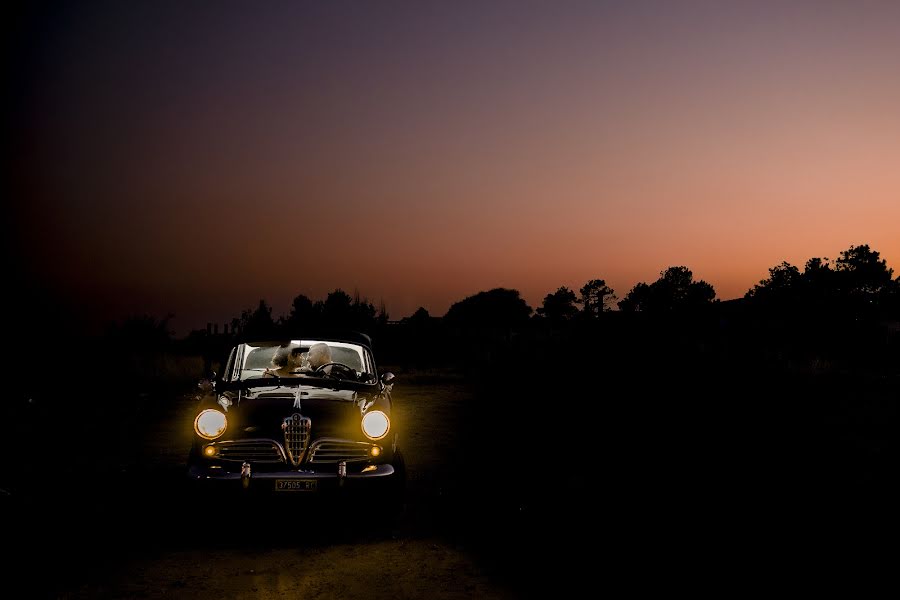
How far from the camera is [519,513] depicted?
6855mm

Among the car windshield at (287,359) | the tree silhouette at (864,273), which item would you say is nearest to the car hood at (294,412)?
the car windshield at (287,359)

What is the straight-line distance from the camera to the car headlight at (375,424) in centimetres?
577

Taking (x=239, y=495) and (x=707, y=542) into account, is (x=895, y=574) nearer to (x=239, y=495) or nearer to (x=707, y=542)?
(x=707, y=542)

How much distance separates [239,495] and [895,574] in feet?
16.5

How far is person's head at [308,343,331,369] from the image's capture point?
7180mm

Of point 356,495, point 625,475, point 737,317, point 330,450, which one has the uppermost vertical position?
point 737,317

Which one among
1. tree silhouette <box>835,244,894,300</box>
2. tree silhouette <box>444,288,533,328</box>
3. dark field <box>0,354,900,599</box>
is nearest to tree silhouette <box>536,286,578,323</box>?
tree silhouette <box>444,288,533,328</box>

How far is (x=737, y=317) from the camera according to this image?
24281 millimetres

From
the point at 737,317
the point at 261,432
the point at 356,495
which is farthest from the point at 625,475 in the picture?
the point at 737,317

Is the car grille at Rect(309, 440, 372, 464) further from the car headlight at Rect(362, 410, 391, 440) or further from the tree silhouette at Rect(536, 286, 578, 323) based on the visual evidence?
the tree silhouette at Rect(536, 286, 578, 323)

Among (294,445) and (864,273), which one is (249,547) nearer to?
(294,445)

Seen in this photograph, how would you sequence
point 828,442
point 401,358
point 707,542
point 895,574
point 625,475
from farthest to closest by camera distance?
point 401,358, point 828,442, point 625,475, point 707,542, point 895,574

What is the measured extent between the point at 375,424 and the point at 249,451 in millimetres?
1070

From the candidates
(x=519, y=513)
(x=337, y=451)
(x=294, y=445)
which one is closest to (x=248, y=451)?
(x=294, y=445)
